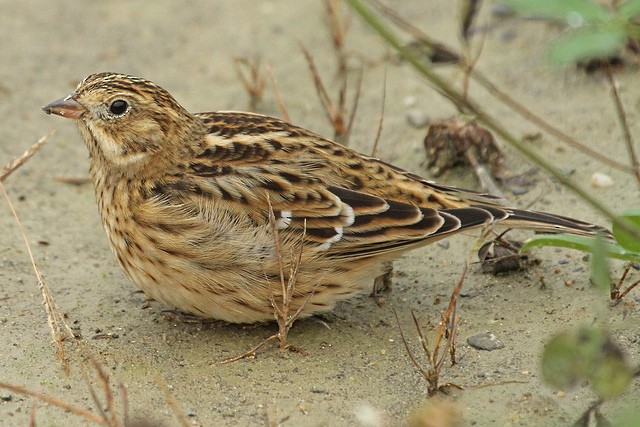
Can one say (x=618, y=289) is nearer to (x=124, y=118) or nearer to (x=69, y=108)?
(x=124, y=118)

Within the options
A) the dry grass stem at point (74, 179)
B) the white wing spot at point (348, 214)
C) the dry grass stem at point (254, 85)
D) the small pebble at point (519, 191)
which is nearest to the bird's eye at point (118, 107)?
the white wing spot at point (348, 214)

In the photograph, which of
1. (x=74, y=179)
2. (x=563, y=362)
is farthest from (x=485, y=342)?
(x=74, y=179)

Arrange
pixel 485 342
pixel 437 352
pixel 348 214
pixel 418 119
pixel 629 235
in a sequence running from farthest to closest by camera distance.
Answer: pixel 418 119 → pixel 348 214 → pixel 485 342 → pixel 437 352 → pixel 629 235

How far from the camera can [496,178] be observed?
19.8 ft

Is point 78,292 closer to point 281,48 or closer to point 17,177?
point 17,177

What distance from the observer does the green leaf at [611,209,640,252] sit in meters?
4.00

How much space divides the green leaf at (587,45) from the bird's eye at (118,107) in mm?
2632

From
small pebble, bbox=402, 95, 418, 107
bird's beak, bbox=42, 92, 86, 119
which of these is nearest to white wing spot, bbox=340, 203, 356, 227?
bird's beak, bbox=42, 92, 86, 119

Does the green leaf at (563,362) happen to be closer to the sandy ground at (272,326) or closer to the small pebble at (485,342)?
the sandy ground at (272,326)

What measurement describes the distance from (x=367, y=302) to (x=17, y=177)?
263 centimetres

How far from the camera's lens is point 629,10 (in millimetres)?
3037

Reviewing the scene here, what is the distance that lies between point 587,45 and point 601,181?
3081mm

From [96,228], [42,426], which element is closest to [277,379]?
[42,426]

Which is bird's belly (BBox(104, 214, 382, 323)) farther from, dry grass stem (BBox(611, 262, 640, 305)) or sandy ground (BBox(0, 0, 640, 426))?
dry grass stem (BBox(611, 262, 640, 305))
